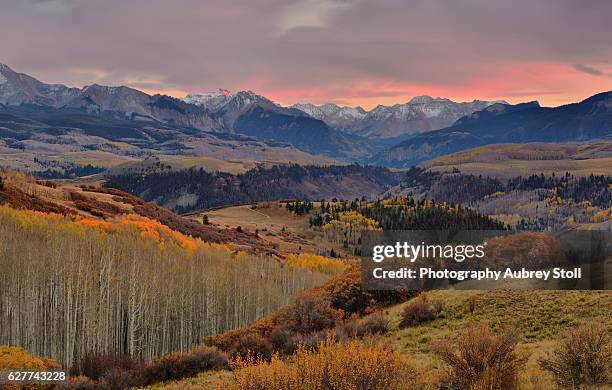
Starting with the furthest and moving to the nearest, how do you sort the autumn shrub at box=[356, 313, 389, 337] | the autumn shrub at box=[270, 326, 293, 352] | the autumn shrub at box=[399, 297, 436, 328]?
1. the autumn shrub at box=[270, 326, 293, 352]
2. the autumn shrub at box=[399, 297, 436, 328]
3. the autumn shrub at box=[356, 313, 389, 337]

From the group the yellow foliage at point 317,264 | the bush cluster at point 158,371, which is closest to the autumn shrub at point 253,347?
the bush cluster at point 158,371

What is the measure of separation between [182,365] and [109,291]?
98.4 feet

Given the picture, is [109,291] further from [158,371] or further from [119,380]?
[119,380]

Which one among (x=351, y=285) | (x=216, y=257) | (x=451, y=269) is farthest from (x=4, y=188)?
(x=451, y=269)

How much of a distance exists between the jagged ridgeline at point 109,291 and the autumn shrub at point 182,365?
24.3 meters

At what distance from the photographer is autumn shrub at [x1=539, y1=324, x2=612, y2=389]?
17.7m

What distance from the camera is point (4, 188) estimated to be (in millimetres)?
94000

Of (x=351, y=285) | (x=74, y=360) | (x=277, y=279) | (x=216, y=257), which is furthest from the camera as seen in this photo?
(x=277, y=279)

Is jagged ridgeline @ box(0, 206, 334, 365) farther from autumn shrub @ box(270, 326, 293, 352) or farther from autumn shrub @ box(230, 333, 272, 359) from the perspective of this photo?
autumn shrub @ box(270, 326, 293, 352)

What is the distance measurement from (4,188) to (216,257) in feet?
144

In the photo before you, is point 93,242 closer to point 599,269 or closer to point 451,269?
point 451,269

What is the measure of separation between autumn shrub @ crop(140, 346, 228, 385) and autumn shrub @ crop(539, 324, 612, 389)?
2071cm

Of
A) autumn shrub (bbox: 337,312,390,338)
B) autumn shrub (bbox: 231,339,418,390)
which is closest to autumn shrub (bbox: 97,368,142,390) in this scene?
autumn shrub (bbox: 337,312,390,338)

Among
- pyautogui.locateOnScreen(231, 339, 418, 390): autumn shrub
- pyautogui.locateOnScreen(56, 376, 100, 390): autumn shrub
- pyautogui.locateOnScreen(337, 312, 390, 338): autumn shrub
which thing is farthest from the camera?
pyautogui.locateOnScreen(337, 312, 390, 338): autumn shrub
